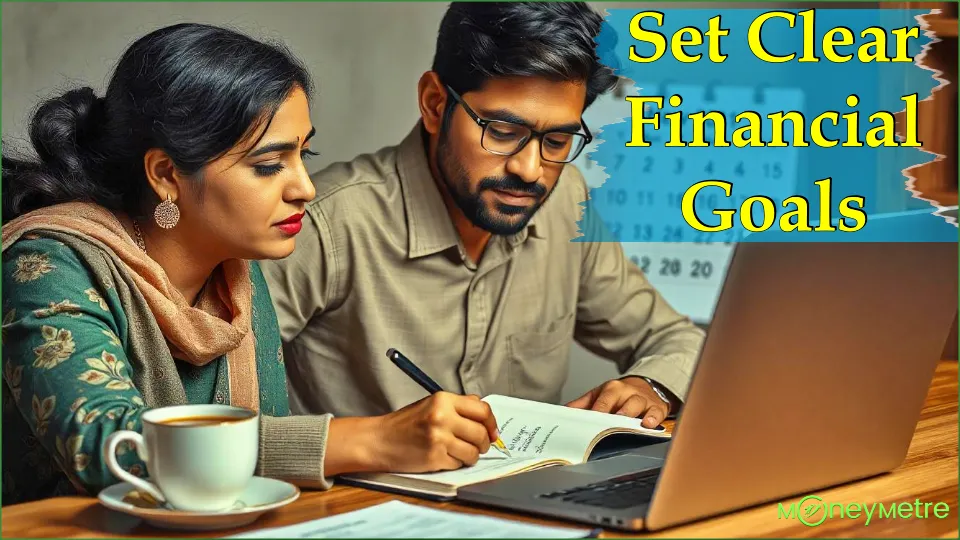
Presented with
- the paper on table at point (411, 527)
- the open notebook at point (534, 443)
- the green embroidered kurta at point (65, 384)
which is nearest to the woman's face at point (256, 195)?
the green embroidered kurta at point (65, 384)

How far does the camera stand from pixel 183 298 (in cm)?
139

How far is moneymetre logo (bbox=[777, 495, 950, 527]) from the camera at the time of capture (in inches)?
35.9

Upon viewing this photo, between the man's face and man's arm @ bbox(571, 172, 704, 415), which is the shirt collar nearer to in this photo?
the man's face

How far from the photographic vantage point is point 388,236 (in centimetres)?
189

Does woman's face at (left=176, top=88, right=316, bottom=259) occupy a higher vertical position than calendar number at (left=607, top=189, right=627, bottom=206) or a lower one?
lower

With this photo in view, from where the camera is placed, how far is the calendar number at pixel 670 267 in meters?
2.83

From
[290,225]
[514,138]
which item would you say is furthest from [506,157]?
[290,225]

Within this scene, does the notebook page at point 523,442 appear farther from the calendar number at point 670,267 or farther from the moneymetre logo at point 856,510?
the calendar number at point 670,267

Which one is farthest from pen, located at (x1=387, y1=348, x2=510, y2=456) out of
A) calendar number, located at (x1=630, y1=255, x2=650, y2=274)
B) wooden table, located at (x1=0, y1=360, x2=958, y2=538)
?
calendar number, located at (x1=630, y1=255, x2=650, y2=274)

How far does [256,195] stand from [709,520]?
748mm

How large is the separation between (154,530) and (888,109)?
87.4 inches

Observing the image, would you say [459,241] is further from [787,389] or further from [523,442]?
[787,389]

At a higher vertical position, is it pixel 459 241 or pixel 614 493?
pixel 459 241

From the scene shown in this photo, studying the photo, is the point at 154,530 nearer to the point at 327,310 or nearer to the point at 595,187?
the point at 327,310
